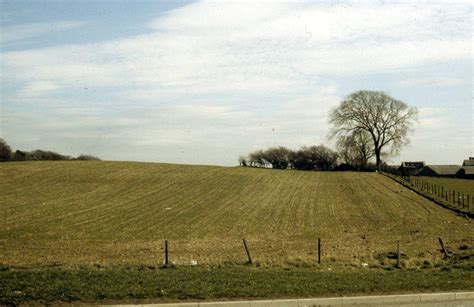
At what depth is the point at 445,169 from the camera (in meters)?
141

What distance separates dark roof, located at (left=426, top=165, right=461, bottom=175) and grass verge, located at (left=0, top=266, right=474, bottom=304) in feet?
423

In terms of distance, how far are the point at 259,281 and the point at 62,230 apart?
20.5 meters

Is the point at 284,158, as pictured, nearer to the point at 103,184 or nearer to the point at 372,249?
the point at 103,184

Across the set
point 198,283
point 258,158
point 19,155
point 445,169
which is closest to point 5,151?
point 19,155

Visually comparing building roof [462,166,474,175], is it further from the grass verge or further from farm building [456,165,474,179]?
the grass verge

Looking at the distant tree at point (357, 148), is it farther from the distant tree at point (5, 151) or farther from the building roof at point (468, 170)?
the distant tree at point (5, 151)

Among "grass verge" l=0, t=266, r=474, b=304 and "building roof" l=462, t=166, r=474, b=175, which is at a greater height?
"building roof" l=462, t=166, r=474, b=175

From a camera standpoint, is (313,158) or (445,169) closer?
(313,158)

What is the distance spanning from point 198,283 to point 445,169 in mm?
139040

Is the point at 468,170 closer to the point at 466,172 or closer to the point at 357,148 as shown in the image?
the point at 466,172

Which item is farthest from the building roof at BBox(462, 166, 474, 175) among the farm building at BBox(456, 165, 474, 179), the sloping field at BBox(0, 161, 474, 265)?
the sloping field at BBox(0, 161, 474, 265)

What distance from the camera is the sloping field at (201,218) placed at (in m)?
23.8

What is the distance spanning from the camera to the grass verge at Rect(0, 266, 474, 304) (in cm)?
1215

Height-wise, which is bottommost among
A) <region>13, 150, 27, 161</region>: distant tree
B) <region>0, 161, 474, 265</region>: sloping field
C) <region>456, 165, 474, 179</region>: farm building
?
<region>0, 161, 474, 265</region>: sloping field
